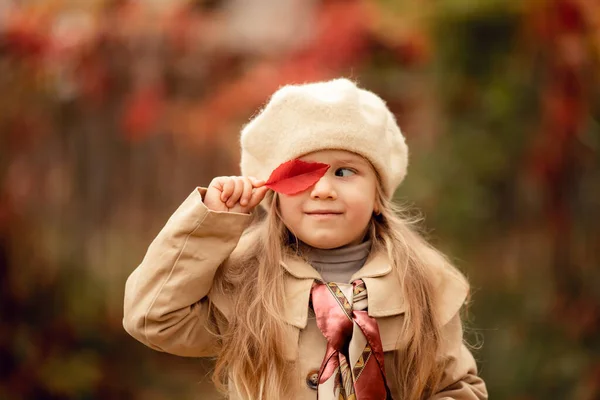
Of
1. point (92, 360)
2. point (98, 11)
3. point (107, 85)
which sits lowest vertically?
point (92, 360)

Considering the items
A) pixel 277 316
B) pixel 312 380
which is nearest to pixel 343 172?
pixel 277 316

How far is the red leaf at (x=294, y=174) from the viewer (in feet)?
→ 6.97

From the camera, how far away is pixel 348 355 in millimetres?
2104

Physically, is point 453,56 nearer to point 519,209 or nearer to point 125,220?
point 519,209

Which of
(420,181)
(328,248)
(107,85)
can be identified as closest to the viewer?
(328,248)

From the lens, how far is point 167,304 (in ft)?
6.82

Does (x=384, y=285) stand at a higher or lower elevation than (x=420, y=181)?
higher

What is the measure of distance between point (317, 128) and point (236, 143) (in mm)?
3025

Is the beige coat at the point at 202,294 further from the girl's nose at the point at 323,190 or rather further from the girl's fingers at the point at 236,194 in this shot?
→ the girl's nose at the point at 323,190

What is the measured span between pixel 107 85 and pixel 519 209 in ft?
9.03

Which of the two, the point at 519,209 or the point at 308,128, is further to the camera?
the point at 519,209

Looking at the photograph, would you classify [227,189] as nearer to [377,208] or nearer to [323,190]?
[323,190]

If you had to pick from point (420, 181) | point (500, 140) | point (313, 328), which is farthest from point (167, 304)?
point (500, 140)

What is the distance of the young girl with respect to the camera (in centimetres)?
210
